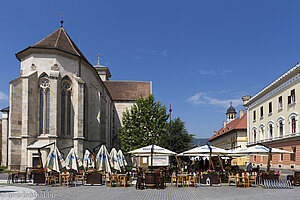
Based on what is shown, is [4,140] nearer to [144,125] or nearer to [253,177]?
[144,125]

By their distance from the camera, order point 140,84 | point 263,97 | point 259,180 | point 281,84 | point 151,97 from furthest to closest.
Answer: point 140,84, point 263,97, point 151,97, point 281,84, point 259,180

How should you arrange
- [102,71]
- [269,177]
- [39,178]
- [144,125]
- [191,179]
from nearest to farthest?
[269,177] → [191,179] → [39,178] → [144,125] → [102,71]

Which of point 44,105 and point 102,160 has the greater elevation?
point 44,105

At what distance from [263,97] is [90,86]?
24299 mm

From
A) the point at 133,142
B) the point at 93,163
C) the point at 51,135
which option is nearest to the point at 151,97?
the point at 133,142

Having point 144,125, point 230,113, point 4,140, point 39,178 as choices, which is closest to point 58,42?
point 144,125

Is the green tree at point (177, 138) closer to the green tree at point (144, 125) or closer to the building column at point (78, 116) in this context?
the green tree at point (144, 125)

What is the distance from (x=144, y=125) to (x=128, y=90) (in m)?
23.9

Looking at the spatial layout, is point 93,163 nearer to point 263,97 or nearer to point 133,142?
point 133,142

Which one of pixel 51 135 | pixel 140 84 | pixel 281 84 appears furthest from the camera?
pixel 140 84

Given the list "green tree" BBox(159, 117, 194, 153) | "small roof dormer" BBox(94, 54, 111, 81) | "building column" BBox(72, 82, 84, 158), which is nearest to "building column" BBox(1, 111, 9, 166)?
"building column" BBox(72, 82, 84, 158)

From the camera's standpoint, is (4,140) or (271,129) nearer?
→ (271,129)

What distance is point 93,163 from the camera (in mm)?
21625

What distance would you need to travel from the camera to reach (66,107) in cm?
3108
